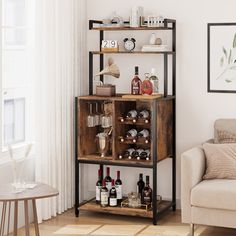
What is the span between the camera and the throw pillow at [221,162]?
16.3 ft

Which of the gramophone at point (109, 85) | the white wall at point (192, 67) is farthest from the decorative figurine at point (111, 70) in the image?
the white wall at point (192, 67)

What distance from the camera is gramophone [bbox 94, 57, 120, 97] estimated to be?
5598mm

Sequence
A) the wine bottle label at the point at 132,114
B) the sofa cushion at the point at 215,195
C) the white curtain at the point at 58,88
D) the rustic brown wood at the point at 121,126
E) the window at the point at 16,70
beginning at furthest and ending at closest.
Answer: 1. the wine bottle label at the point at 132,114
2. the rustic brown wood at the point at 121,126
3. the white curtain at the point at 58,88
4. the window at the point at 16,70
5. the sofa cushion at the point at 215,195

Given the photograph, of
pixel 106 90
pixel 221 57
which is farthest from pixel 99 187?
pixel 221 57

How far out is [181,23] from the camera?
18.6ft

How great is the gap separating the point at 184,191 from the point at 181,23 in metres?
1.61

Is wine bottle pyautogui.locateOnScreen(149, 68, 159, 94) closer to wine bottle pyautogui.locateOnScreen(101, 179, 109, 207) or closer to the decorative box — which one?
the decorative box

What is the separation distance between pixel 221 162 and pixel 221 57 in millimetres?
1034

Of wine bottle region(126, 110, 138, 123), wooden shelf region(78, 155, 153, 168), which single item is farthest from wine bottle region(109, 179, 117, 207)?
wine bottle region(126, 110, 138, 123)

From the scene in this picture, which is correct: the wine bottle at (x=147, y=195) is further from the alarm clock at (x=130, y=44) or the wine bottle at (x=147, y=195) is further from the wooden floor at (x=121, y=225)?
the alarm clock at (x=130, y=44)

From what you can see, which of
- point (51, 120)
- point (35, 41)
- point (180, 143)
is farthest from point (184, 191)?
point (35, 41)

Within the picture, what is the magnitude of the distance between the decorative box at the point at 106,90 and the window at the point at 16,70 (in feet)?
2.03

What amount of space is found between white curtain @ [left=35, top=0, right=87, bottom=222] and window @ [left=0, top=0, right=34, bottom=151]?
13cm

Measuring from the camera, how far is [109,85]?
5637mm
